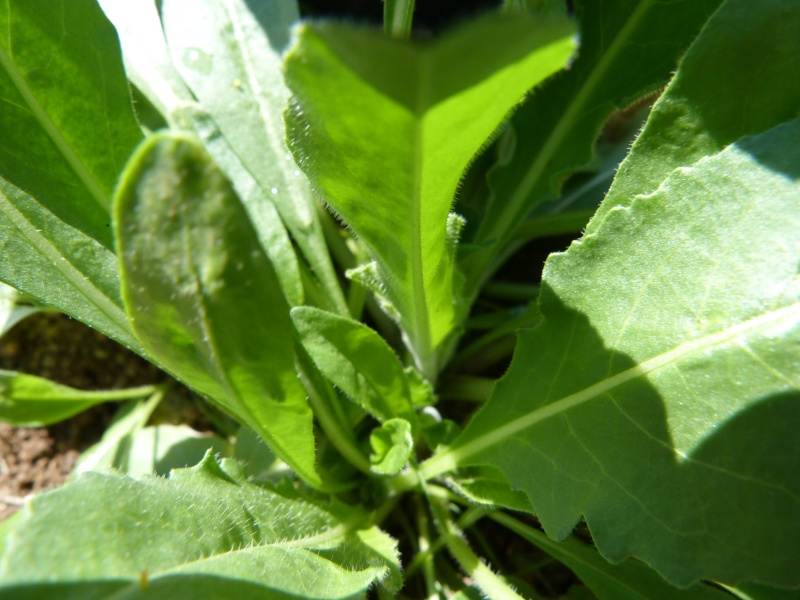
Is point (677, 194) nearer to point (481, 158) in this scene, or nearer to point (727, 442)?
point (727, 442)

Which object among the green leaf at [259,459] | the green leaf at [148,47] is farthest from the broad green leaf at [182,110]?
the green leaf at [259,459]

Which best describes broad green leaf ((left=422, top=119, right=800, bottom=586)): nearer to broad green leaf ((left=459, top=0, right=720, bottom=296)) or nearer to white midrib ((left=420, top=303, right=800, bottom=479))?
white midrib ((left=420, top=303, right=800, bottom=479))

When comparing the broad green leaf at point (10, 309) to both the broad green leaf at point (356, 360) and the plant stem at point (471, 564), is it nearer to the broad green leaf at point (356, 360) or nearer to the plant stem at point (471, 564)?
the broad green leaf at point (356, 360)

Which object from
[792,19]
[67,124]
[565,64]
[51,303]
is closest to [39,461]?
[51,303]

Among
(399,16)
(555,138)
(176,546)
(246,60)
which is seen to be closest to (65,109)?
(246,60)

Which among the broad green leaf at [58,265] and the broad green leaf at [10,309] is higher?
the broad green leaf at [58,265]
